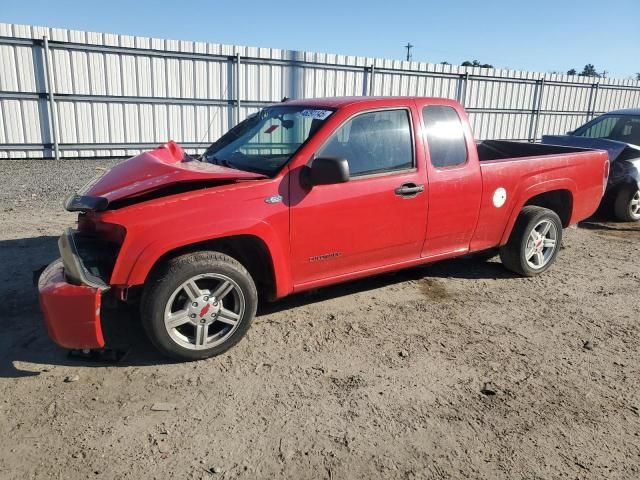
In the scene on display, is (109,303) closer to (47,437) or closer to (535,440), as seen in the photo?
(47,437)

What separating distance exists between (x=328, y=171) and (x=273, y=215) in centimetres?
50

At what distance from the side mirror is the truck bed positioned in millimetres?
3151

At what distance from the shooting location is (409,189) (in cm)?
422

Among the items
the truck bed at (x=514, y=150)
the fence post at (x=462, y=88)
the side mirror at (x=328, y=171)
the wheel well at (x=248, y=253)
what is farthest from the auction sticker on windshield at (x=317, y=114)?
the fence post at (x=462, y=88)

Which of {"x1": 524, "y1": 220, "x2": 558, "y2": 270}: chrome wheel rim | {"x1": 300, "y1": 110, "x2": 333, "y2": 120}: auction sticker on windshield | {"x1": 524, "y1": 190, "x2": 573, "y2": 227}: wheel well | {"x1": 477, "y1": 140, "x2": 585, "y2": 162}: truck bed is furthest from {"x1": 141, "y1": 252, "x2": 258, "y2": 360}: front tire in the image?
{"x1": 477, "y1": 140, "x2": 585, "y2": 162}: truck bed

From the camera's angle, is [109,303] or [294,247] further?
[294,247]

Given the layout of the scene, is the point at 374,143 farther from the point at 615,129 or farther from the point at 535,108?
the point at 535,108

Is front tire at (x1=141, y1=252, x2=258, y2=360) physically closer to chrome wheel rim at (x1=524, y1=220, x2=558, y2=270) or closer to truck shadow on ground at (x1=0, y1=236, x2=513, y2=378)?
truck shadow on ground at (x1=0, y1=236, x2=513, y2=378)

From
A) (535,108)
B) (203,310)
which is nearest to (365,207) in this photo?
(203,310)

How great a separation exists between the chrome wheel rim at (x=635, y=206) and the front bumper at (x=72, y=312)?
25.8 feet

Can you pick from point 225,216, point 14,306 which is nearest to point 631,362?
point 225,216

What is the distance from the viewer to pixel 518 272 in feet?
17.7

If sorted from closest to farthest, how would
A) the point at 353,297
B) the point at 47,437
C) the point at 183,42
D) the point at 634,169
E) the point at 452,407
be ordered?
1. the point at 47,437
2. the point at 452,407
3. the point at 353,297
4. the point at 634,169
5. the point at 183,42

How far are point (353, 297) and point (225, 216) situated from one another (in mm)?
1734
